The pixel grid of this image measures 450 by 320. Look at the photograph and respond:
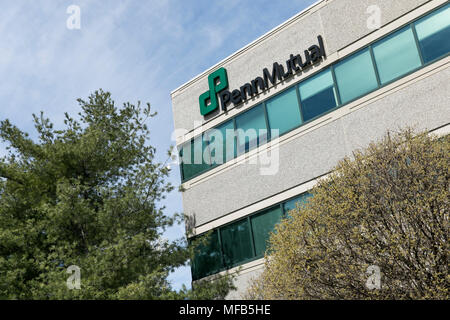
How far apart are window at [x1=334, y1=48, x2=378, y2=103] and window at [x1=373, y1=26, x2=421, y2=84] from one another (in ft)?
0.86

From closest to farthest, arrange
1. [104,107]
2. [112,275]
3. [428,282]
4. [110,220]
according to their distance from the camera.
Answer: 1. [428,282]
2. [112,275]
3. [110,220]
4. [104,107]

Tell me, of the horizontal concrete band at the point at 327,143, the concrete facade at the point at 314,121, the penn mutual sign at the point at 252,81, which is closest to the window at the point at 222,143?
the concrete facade at the point at 314,121

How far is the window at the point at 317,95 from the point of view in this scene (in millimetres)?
14914

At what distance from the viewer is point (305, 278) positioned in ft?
32.5

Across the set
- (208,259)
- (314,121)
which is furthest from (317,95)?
(208,259)

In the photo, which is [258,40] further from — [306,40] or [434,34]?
[434,34]

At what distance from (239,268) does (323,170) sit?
3.98 m

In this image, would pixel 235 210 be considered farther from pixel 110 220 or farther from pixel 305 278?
pixel 305 278

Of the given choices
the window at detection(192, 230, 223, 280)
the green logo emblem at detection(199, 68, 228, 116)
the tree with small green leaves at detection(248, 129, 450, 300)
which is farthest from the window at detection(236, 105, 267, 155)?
the tree with small green leaves at detection(248, 129, 450, 300)

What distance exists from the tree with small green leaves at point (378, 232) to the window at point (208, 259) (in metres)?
6.23

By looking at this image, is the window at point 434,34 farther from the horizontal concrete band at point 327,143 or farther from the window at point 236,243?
the window at point 236,243

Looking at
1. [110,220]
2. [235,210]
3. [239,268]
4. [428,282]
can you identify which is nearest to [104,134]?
[110,220]

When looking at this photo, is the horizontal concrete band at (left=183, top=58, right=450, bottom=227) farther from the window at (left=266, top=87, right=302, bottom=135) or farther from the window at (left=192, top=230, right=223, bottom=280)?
the window at (left=192, top=230, right=223, bottom=280)

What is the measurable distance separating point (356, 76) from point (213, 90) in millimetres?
5703
